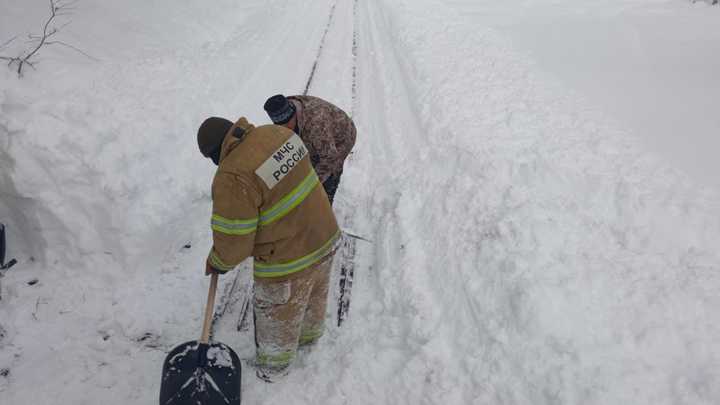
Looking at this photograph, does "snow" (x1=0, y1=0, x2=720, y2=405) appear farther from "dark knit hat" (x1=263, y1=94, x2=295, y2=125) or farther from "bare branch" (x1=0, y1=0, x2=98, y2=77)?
"dark knit hat" (x1=263, y1=94, x2=295, y2=125)

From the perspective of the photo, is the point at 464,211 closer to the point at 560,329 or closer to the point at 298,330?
the point at 560,329

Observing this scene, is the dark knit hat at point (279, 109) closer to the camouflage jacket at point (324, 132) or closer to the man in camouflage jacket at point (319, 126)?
the man in camouflage jacket at point (319, 126)

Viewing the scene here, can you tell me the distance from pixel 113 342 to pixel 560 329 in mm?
3557

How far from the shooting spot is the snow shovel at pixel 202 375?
2.58 metres

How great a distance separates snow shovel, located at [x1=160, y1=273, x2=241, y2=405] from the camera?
258 cm

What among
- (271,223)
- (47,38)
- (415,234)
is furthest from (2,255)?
(415,234)

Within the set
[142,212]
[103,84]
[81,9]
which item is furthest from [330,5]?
[142,212]

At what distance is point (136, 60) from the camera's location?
266 inches

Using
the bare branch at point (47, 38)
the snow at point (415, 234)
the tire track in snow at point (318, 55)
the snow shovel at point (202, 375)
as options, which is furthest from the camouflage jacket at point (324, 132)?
the bare branch at point (47, 38)

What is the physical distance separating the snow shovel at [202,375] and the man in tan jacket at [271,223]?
13.4 inches

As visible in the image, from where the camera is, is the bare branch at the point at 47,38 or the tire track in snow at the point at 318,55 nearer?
the bare branch at the point at 47,38

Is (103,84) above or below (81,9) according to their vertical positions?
below

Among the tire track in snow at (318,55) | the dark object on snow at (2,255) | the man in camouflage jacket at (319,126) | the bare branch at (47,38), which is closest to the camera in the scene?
the man in camouflage jacket at (319,126)

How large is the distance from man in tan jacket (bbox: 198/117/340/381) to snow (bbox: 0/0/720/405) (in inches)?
27.2
